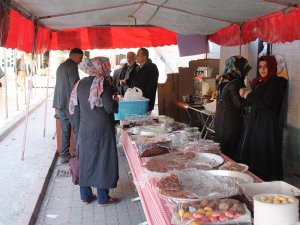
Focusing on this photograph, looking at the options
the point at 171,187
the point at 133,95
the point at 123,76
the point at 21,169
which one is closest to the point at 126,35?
the point at 123,76

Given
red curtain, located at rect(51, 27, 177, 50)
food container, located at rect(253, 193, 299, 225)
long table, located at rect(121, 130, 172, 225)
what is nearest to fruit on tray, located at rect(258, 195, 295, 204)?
food container, located at rect(253, 193, 299, 225)

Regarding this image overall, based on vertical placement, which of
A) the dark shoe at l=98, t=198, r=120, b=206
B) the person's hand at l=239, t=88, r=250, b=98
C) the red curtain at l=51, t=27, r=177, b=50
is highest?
the red curtain at l=51, t=27, r=177, b=50

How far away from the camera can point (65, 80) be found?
5.78m

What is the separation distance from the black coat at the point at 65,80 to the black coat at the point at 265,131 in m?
2.85

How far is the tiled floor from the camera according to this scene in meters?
3.96

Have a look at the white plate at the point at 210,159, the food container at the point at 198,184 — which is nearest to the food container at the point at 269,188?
the food container at the point at 198,184

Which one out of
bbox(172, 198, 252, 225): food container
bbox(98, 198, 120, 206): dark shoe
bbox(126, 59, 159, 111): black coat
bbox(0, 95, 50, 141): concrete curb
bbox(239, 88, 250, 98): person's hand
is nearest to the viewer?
bbox(172, 198, 252, 225): food container

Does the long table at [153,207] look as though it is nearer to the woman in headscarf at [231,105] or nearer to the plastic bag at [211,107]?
the woman in headscarf at [231,105]

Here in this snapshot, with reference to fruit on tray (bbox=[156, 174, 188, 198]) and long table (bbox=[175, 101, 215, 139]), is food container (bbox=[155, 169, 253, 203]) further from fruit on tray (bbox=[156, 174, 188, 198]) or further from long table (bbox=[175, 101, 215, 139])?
long table (bbox=[175, 101, 215, 139])

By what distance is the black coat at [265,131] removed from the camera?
12.4 ft

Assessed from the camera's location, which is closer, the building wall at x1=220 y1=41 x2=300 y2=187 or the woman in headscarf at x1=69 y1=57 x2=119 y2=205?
the woman in headscarf at x1=69 y1=57 x2=119 y2=205

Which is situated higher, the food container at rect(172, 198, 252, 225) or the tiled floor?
the food container at rect(172, 198, 252, 225)

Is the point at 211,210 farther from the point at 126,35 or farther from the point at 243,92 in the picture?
the point at 126,35

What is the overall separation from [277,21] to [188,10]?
1186 millimetres
